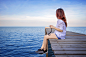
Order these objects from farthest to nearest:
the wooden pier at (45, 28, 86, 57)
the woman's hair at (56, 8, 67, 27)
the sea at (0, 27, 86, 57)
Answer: the sea at (0, 27, 86, 57) < the woman's hair at (56, 8, 67, 27) < the wooden pier at (45, 28, 86, 57)

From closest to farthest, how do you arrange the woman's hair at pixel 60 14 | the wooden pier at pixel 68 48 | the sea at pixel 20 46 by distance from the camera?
the wooden pier at pixel 68 48
the woman's hair at pixel 60 14
the sea at pixel 20 46

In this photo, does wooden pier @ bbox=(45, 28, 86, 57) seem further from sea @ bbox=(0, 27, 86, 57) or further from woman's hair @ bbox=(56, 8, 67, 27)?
sea @ bbox=(0, 27, 86, 57)

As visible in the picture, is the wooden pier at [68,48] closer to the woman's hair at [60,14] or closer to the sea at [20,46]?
the woman's hair at [60,14]

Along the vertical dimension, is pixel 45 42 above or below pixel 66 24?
below

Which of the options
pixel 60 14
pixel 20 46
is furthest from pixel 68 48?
pixel 20 46

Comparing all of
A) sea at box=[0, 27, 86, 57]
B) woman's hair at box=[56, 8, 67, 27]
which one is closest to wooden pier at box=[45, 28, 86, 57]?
woman's hair at box=[56, 8, 67, 27]

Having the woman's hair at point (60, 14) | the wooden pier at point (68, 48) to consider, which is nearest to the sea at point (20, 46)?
the wooden pier at point (68, 48)

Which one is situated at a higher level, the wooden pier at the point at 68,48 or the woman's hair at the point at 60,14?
the woman's hair at the point at 60,14

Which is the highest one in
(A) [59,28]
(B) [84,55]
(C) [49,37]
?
(A) [59,28]

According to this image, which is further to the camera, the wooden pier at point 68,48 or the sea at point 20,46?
the sea at point 20,46

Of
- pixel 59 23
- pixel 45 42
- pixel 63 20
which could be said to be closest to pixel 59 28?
pixel 59 23

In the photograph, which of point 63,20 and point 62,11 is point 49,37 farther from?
point 62,11

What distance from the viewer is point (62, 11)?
3.02m

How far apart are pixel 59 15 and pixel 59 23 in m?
0.35
